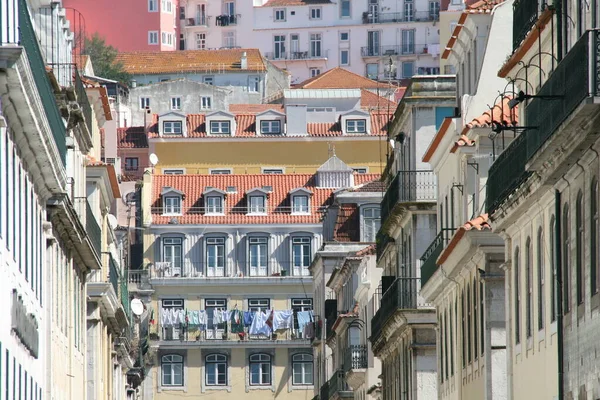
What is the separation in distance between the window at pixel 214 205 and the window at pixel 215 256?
2.13m

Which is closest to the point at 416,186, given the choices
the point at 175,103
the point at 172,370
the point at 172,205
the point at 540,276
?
the point at 540,276

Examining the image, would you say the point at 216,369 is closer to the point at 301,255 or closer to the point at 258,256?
the point at 258,256

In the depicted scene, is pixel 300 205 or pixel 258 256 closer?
pixel 258 256

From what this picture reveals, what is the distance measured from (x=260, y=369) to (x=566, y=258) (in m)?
73.3

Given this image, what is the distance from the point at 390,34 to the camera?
182875 millimetres

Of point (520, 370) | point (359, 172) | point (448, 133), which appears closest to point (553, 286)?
point (520, 370)

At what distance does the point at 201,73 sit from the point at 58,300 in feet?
408

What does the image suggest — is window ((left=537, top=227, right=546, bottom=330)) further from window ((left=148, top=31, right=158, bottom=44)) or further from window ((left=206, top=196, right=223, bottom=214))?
window ((left=148, top=31, right=158, bottom=44))

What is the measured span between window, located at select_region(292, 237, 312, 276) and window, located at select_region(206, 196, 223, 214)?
164 inches

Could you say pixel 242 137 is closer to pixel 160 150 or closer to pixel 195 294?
pixel 160 150

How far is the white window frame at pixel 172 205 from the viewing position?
351ft

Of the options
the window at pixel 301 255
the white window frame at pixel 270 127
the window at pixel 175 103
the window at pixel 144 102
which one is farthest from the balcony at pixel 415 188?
the window at pixel 144 102

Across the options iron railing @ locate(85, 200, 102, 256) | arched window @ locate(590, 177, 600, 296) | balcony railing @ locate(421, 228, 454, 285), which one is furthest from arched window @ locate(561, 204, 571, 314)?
iron railing @ locate(85, 200, 102, 256)

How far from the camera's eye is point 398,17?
600 feet
